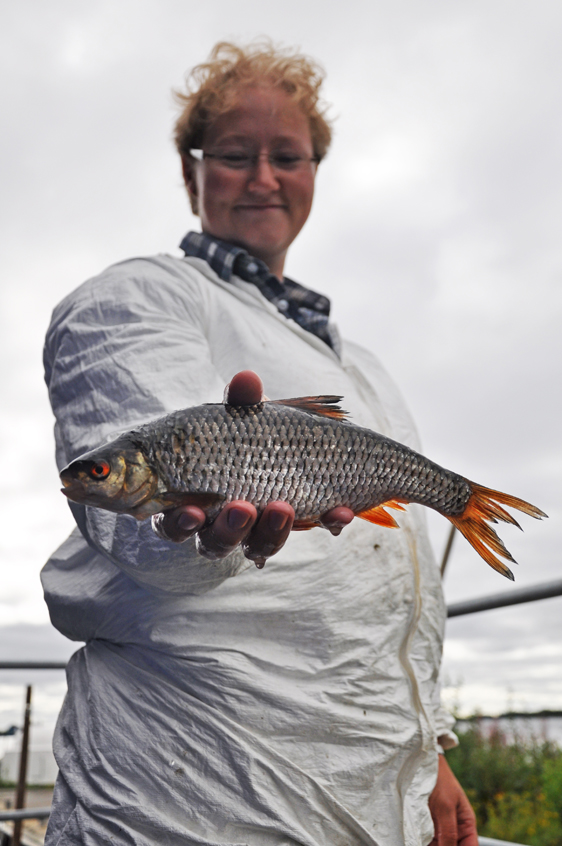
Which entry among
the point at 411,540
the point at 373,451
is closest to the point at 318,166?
the point at 411,540

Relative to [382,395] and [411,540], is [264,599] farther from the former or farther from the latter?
[382,395]

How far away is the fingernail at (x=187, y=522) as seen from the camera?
3.78 ft

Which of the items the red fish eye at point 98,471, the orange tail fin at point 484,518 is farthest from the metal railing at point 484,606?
the red fish eye at point 98,471

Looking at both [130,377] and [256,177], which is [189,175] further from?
[130,377]

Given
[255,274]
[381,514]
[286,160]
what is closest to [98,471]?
[381,514]

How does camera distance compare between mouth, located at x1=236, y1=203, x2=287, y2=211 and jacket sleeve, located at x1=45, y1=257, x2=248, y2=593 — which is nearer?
jacket sleeve, located at x1=45, y1=257, x2=248, y2=593

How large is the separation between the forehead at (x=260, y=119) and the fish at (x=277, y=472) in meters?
1.41

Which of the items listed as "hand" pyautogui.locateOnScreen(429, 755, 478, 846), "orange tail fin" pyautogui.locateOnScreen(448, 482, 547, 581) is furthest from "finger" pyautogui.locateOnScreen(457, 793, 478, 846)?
"orange tail fin" pyautogui.locateOnScreen(448, 482, 547, 581)

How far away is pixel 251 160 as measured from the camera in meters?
2.43

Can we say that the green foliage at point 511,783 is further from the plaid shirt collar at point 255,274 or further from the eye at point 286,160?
the eye at point 286,160

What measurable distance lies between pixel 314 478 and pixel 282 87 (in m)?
1.79

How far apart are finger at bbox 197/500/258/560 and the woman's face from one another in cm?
149

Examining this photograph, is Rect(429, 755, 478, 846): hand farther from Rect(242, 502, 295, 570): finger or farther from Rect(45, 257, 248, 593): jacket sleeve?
Rect(242, 502, 295, 570): finger

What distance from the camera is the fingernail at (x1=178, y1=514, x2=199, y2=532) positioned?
115cm
